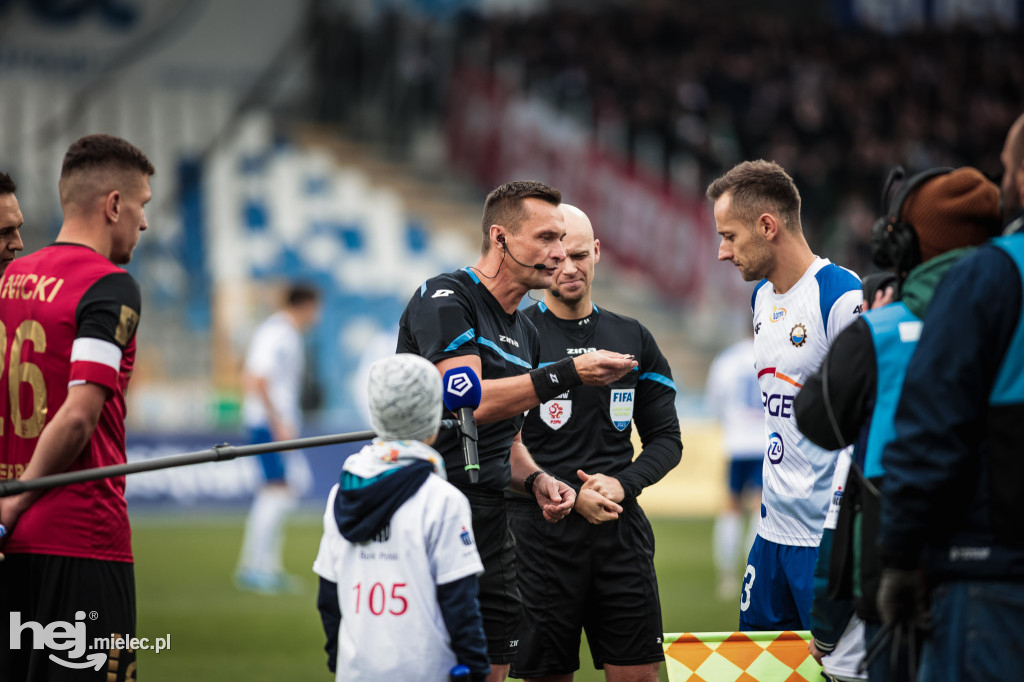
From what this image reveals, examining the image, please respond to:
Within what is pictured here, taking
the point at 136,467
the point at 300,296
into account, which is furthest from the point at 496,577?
the point at 300,296

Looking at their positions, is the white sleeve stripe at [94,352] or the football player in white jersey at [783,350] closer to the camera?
the white sleeve stripe at [94,352]

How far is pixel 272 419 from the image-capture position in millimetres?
11273

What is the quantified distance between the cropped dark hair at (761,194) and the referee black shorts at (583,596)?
157 cm

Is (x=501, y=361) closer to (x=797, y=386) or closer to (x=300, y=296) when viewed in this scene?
(x=797, y=386)

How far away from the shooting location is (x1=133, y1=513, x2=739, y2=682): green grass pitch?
25.9 ft

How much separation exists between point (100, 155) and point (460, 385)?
167 cm

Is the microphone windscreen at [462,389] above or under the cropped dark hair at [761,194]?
under

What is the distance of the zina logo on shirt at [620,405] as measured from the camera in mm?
5496

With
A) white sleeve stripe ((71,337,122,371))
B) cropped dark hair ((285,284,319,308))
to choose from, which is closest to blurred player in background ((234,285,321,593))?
cropped dark hair ((285,284,319,308))

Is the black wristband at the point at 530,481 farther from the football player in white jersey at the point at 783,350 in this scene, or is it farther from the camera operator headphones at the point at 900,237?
the camera operator headphones at the point at 900,237

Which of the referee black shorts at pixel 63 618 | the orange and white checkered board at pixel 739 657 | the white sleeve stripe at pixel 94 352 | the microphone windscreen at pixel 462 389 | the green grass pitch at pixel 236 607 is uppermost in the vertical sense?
the white sleeve stripe at pixel 94 352

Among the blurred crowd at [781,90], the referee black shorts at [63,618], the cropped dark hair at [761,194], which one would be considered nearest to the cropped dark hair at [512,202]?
the cropped dark hair at [761,194]

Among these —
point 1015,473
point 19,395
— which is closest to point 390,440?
point 19,395

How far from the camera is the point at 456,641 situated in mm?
3656
